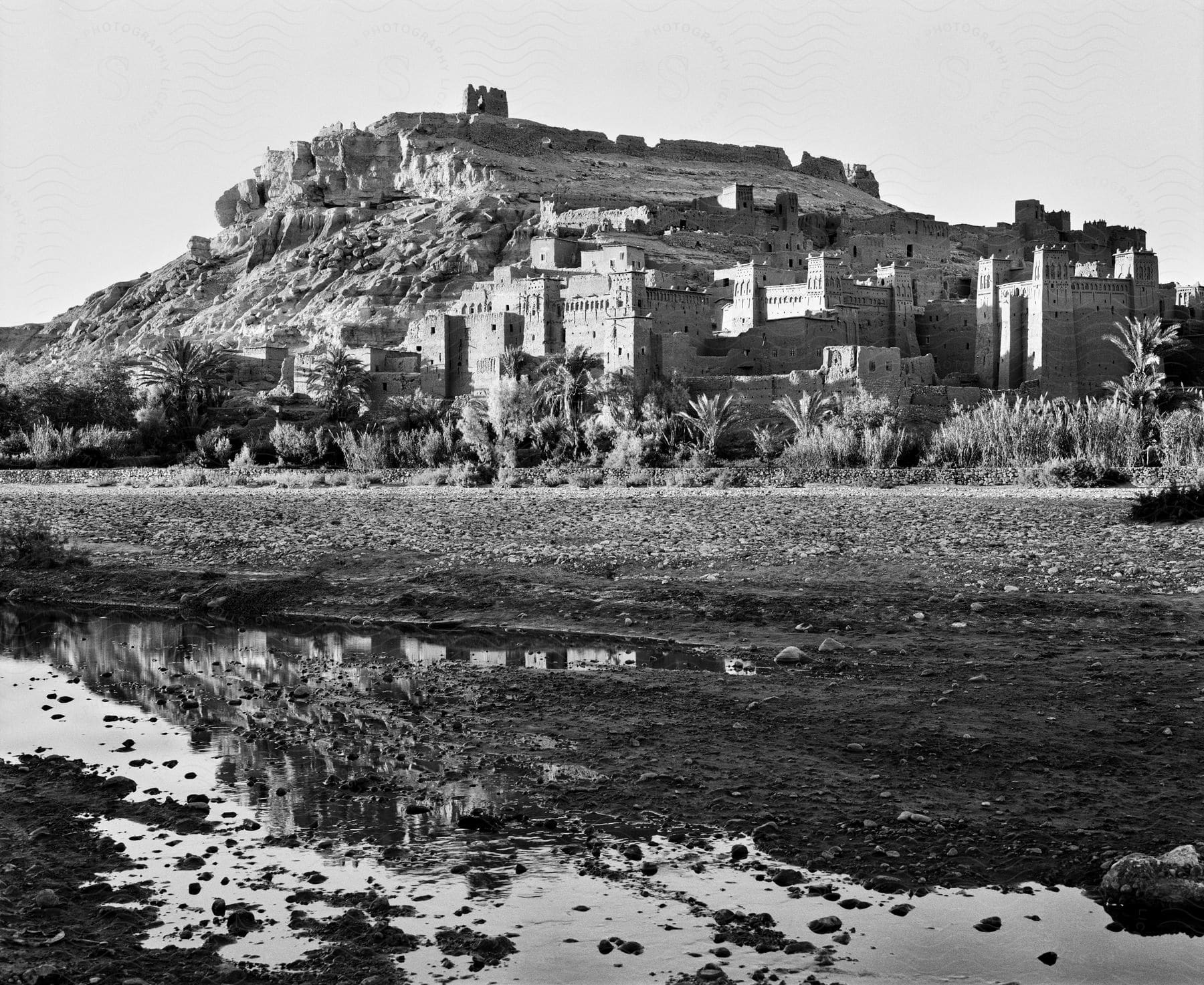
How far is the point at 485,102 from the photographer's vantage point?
96.2 m

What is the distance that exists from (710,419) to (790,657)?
90.3 ft

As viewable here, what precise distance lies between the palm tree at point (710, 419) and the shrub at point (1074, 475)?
9.92m

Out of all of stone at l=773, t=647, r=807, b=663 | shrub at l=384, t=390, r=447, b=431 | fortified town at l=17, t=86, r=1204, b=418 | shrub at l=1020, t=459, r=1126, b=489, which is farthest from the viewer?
fortified town at l=17, t=86, r=1204, b=418

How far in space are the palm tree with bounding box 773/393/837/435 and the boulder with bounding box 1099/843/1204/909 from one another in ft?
102

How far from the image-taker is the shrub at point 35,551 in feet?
58.2

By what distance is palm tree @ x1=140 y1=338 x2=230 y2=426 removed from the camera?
1901 inches

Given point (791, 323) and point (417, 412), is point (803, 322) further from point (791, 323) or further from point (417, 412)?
point (417, 412)

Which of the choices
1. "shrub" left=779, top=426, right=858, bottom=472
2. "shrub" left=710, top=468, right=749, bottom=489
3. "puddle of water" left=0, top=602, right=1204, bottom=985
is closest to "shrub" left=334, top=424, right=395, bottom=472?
"shrub" left=710, top=468, right=749, bottom=489

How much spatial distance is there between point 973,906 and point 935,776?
1.65m

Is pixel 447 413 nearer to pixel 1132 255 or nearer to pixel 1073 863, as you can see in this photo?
pixel 1132 255

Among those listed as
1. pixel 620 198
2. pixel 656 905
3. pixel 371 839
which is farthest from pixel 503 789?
pixel 620 198

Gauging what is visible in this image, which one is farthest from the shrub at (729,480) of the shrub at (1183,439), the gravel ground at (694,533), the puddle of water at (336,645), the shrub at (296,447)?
the puddle of water at (336,645)

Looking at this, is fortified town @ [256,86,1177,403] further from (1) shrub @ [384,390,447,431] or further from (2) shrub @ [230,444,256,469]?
(2) shrub @ [230,444,256,469]

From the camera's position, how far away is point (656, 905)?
608cm
